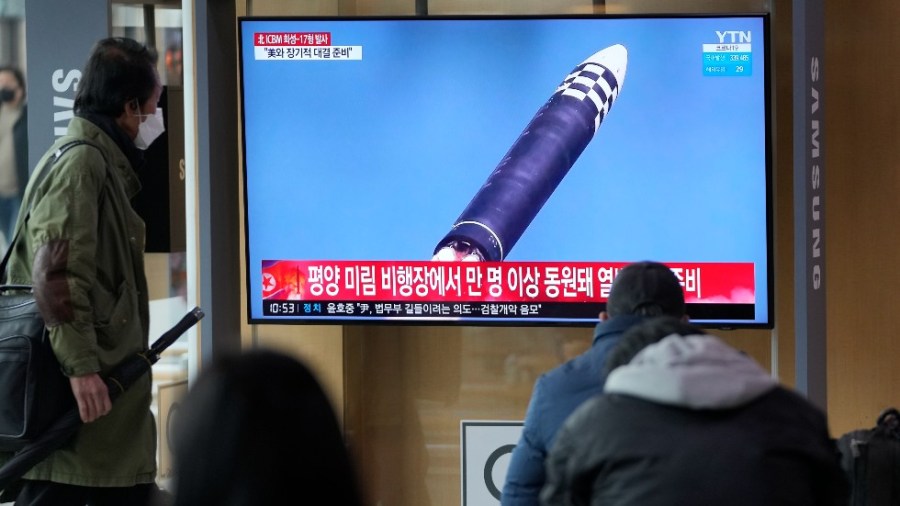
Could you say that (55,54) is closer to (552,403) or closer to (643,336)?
(552,403)

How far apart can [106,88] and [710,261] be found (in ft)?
7.37

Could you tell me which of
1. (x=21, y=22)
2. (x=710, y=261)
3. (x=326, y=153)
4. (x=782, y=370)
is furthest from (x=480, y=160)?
(x=21, y=22)

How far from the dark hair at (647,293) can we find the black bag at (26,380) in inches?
56.3

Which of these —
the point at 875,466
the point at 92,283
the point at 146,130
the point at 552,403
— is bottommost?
the point at 875,466

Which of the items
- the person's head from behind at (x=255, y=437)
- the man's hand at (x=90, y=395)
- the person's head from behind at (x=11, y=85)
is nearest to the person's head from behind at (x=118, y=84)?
the man's hand at (x=90, y=395)

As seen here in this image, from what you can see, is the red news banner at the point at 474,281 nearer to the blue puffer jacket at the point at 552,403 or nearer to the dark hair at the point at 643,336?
the blue puffer jacket at the point at 552,403

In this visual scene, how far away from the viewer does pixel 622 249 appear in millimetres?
4418

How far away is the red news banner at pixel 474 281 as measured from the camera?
4379 millimetres

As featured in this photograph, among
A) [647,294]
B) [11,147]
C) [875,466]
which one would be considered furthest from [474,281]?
[11,147]

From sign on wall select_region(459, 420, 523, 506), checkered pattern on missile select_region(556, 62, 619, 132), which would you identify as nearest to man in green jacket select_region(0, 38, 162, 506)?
checkered pattern on missile select_region(556, 62, 619, 132)

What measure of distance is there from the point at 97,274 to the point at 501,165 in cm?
175

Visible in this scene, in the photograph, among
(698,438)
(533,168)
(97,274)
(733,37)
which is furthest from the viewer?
(533,168)

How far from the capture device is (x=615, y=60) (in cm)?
439

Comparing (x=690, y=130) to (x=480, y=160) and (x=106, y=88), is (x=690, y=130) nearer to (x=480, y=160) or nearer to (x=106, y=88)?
(x=480, y=160)
